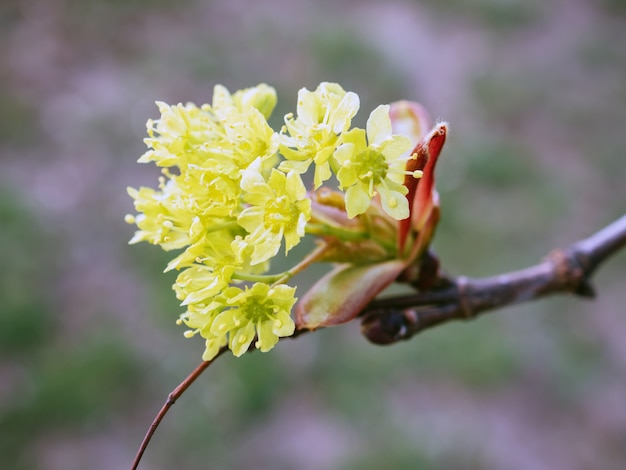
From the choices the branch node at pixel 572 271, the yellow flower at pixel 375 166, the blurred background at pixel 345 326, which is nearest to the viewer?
the yellow flower at pixel 375 166

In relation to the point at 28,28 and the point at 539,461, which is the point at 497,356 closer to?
the point at 539,461

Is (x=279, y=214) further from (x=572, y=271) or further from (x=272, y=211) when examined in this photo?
(x=572, y=271)

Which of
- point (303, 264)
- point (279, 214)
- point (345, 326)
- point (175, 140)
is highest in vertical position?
point (175, 140)

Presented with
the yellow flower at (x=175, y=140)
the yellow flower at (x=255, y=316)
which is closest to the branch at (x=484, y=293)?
the yellow flower at (x=255, y=316)

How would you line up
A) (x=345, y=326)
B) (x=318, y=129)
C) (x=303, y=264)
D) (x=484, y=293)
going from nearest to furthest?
(x=318, y=129) → (x=303, y=264) → (x=484, y=293) → (x=345, y=326)

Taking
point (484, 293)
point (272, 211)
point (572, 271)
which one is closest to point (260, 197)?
point (272, 211)

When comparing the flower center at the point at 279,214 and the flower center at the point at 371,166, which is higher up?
the flower center at the point at 371,166

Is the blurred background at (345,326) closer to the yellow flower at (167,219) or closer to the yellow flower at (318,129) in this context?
the yellow flower at (167,219)

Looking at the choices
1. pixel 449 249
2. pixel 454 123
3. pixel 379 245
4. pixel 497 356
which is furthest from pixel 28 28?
pixel 379 245

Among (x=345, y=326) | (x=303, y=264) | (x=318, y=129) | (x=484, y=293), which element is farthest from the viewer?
(x=345, y=326)
